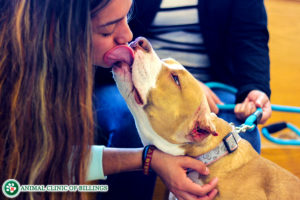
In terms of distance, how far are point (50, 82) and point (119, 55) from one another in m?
0.19

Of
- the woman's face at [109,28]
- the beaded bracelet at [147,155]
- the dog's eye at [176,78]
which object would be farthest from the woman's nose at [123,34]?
the beaded bracelet at [147,155]

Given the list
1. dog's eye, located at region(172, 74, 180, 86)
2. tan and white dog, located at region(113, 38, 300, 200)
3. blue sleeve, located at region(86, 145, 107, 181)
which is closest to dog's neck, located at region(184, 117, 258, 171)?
tan and white dog, located at region(113, 38, 300, 200)

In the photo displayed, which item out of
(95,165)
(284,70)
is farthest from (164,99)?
(284,70)

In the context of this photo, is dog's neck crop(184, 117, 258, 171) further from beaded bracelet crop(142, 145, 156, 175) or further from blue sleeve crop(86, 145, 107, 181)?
blue sleeve crop(86, 145, 107, 181)

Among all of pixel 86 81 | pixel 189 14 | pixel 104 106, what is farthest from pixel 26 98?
pixel 189 14

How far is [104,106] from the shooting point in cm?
111

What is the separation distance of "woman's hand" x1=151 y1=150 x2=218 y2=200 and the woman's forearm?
6cm

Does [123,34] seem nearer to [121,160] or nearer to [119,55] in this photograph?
[119,55]

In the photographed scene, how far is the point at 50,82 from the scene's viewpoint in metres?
0.63

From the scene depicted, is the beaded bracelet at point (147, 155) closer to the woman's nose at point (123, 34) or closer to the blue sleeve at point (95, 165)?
the blue sleeve at point (95, 165)

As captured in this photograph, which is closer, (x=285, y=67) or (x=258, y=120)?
(x=258, y=120)

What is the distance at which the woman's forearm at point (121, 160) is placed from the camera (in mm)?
859

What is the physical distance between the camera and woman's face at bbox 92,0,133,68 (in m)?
0.66

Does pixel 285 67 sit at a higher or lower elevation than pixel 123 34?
lower
